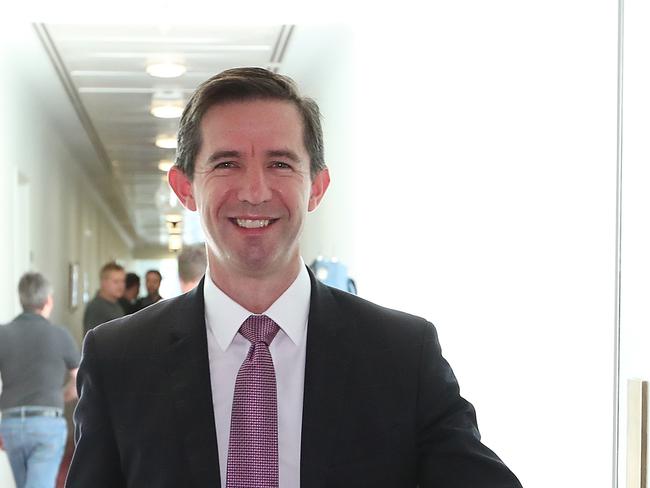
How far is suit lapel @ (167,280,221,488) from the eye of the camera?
1347 millimetres

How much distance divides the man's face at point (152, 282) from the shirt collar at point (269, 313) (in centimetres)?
971

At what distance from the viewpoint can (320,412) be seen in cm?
139

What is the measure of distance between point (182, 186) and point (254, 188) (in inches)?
7.1

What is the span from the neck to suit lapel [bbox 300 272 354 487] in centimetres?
5

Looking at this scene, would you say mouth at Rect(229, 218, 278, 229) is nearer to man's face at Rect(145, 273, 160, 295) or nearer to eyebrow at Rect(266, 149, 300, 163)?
eyebrow at Rect(266, 149, 300, 163)

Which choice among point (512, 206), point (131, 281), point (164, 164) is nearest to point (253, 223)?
point (512, 206)

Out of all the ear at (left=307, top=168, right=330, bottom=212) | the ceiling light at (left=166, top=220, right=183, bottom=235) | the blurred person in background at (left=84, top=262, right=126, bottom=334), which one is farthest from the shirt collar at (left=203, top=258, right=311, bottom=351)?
the ceiling light at (left=166, top=220, right=183, bottom=235)

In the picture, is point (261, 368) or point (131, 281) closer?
point (261, 368)

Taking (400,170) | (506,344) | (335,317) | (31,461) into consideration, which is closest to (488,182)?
(506,344)

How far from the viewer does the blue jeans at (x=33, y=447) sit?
18.6ft

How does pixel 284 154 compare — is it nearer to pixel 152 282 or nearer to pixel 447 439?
pixel 447 439

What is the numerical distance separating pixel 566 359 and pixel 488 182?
2.94ft

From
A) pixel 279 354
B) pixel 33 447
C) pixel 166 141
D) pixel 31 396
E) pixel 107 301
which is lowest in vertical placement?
pixel 33 447

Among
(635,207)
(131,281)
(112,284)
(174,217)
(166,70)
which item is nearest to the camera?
(635,207)
